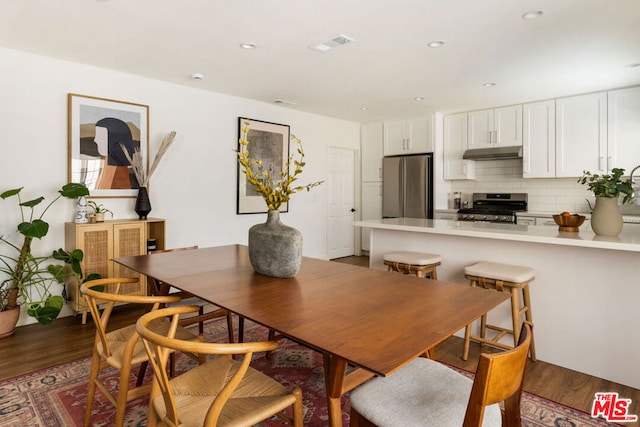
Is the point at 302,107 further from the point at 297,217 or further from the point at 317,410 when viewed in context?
the point at 317,410

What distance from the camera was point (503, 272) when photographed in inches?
102

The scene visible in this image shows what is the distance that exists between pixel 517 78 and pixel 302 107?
2.79 m

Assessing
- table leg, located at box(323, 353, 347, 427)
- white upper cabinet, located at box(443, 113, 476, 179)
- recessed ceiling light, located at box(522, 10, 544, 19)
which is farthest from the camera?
white upper cabinet, located at box(443, 113, 476, 179)

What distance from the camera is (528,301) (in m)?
2.67

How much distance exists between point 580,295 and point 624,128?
10.2ft

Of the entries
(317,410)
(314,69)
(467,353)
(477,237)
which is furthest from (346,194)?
(317,410)

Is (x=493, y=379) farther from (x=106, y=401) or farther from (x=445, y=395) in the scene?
(x=106, y=401)

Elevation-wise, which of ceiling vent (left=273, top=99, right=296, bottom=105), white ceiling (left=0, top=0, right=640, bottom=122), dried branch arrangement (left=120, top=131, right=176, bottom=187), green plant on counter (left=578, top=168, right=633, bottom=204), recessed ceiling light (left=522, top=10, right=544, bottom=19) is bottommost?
green plant on counter (left=578, top=168, right=633, bottom=204)

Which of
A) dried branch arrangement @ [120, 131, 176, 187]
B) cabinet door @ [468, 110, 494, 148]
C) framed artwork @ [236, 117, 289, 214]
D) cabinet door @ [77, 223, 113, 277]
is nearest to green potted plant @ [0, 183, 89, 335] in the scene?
cabinet door @ [77, 223, 113, 277]

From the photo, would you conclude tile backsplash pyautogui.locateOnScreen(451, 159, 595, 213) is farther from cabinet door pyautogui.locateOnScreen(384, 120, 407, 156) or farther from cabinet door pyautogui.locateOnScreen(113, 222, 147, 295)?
A: cabinet door pyautogui.locateOnScreen(113, 222, 147, 295)

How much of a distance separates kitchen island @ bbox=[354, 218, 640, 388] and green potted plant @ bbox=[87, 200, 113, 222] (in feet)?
9.96

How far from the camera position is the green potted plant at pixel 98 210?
12.1 feet

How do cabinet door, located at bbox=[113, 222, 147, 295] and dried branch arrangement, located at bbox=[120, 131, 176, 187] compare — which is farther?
dried branch arrangement, located at bbox=[120, 131, 176, 187]

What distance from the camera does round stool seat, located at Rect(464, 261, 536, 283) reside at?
252 cm
